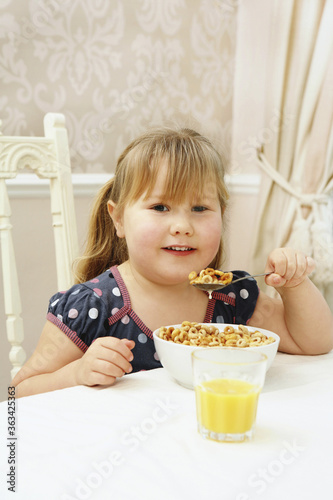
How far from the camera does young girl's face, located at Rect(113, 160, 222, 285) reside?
969 millimetres

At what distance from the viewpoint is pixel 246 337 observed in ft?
2.57

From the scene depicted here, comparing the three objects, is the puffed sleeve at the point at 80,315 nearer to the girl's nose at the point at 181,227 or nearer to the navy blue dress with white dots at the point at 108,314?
the navy blue dress with white dots at the point at 108,314

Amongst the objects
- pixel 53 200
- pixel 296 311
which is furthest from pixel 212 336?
pixel 53 200

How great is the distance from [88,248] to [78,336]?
0.32m

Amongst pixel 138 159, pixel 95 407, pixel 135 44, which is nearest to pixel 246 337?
pixel 95 407

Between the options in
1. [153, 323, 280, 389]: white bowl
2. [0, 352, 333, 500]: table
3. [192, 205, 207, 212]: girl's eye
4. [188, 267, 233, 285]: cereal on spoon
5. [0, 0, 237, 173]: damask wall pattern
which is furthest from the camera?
[0, 0, 237, 173]: damask wall pattern

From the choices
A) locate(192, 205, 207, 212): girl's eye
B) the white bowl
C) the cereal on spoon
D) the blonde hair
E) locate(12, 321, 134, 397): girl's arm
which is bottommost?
locate(12, 321, 134, 397): girl's arm

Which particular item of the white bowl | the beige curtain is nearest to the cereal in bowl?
the white bowl

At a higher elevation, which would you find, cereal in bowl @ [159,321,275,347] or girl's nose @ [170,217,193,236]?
girl's nose @ [170,217,193,236]

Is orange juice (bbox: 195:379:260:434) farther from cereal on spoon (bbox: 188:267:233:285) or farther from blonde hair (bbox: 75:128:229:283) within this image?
blonde hair (bbox: 75:128:229:283)

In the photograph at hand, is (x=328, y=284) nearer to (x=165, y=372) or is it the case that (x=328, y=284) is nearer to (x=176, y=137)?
(x=176, y=137)

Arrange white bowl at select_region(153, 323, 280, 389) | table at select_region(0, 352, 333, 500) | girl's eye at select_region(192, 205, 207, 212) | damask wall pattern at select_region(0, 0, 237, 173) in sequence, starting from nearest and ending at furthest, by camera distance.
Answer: table at select_region(0, 352, 333, 500)
white bowl at select_region(153, 323, 280, 389)
girl's eye at select_region(192, 205, 207, 212)
damask wall pattern at select_region(0, 0, 237, 173)

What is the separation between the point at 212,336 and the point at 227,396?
0.76 ft

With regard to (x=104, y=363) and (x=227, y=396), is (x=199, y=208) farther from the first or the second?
(x=227, y=396)
